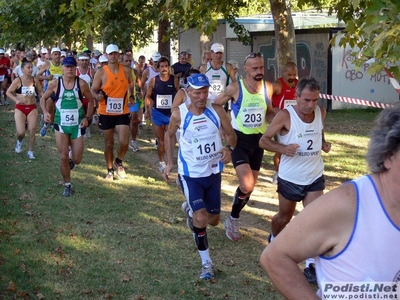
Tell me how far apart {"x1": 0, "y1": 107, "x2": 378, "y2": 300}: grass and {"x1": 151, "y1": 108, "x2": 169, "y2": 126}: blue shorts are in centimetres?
91

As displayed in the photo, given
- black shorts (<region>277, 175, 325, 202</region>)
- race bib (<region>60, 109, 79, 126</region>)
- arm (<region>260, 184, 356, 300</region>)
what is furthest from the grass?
arm (<region>260, 184, 356, 300</region>)

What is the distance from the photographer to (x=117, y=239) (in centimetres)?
784

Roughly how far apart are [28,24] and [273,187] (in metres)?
15.6

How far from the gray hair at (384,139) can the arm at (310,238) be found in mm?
129

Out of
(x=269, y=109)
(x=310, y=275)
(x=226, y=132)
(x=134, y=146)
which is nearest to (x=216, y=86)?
(x=134, y=146)

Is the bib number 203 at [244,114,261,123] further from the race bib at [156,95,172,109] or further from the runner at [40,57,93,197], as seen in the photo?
the race bib at [156,95,172,109]

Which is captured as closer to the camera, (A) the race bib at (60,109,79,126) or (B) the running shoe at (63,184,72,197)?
(A) the race bib at (60,109,79,126)

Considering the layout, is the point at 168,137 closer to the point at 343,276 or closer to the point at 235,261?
the point at 235,261

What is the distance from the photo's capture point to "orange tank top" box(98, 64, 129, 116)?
36.6 feet

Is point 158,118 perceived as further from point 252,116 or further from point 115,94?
point 252,116

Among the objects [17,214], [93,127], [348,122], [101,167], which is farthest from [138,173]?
[348,122]

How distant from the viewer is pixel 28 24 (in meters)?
23.7

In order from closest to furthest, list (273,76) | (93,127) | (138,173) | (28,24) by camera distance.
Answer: (138,173), (93,127), (28,24), (273,76)

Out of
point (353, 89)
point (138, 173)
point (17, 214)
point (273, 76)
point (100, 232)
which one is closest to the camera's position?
point (100, 232)
